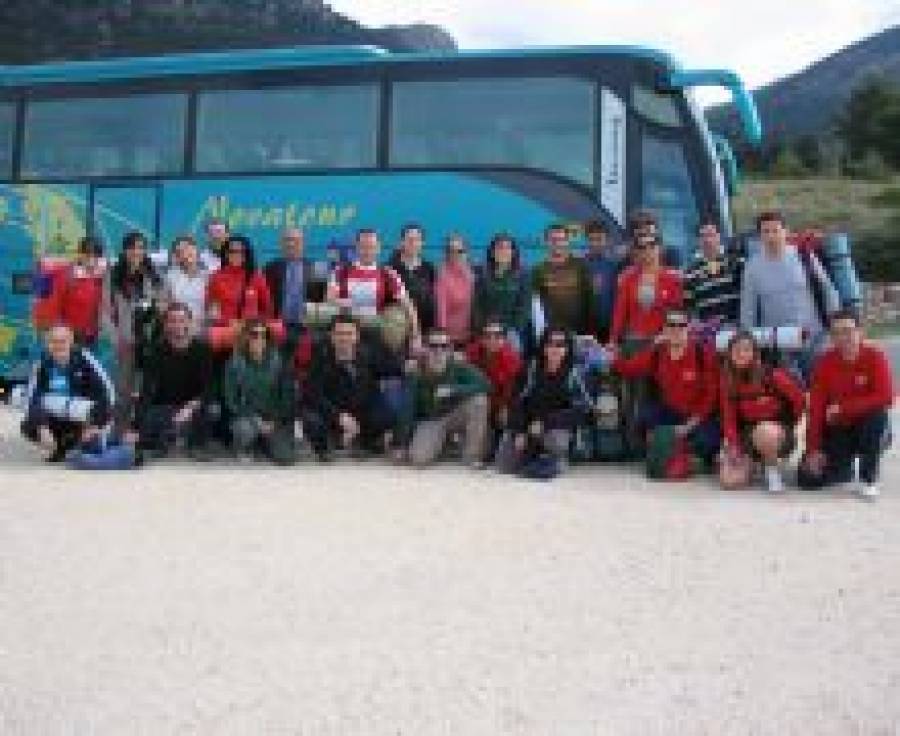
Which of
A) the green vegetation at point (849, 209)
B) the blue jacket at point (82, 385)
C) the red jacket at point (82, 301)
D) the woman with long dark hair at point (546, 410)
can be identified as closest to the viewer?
the woman with long dark hair at point (546, 410)

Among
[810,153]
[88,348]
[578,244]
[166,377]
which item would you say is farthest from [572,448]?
[810,153]

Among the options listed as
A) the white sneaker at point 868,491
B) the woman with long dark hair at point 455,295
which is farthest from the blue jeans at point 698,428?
the woman with long dark hair at point 455,295

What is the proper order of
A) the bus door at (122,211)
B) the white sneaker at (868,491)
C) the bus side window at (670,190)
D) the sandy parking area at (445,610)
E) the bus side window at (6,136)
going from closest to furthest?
the sandy parking area at (445,610), the white sneaker at (868,491), the bus side window at (670,190), the bus door at (122,211), the bus side window at (6,136)

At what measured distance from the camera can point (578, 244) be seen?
32.2ft

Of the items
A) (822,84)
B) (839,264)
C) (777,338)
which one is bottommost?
(777,338)

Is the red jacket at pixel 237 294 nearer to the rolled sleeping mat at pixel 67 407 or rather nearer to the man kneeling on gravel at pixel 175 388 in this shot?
the man kneeling on gravel at pixel 175 388

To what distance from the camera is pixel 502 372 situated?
864 centimetres

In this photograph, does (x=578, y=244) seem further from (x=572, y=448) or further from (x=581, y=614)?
(x=581, y=614)

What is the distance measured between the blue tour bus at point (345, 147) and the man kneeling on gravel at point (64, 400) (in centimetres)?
354

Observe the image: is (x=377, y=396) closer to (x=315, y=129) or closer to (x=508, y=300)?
(x=508, y=300)

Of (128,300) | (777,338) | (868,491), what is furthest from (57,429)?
(868,491)

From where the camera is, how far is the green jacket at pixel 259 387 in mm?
8570

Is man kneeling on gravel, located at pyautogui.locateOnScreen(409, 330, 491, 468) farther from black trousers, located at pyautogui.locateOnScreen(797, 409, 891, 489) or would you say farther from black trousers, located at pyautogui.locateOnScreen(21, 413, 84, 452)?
black trousers, located at pyautogui.locateOnScreen(21, 413, 84, 452)

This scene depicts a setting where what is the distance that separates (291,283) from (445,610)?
15.2 feet
